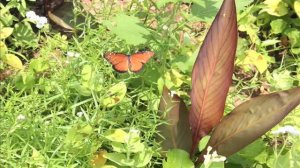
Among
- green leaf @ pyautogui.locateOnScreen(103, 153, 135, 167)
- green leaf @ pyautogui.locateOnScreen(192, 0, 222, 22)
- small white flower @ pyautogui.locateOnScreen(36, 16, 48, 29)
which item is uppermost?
green leaf @ pyautogui.locateOnScreen(192, 0, 222, 22)

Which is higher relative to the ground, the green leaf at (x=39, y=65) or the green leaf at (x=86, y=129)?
the green leaf at (x=39, y=65)

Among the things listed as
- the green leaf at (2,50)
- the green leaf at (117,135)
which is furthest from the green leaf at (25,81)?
the green leaf at (117,135)

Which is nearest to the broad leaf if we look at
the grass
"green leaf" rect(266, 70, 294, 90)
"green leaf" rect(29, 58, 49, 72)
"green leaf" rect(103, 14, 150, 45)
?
the grass

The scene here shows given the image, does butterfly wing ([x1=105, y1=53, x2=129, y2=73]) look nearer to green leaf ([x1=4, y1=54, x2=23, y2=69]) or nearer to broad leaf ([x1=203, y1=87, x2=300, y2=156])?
broad leaf ([x1=203, y1=87, x2=300, y2=156])

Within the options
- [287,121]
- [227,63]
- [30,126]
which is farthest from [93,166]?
[287,121]

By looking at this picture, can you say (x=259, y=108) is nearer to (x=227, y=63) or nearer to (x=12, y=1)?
(x=227, y=63)

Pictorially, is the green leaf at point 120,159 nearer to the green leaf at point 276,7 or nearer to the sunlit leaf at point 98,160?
the sunlit leaf at point 98,160
